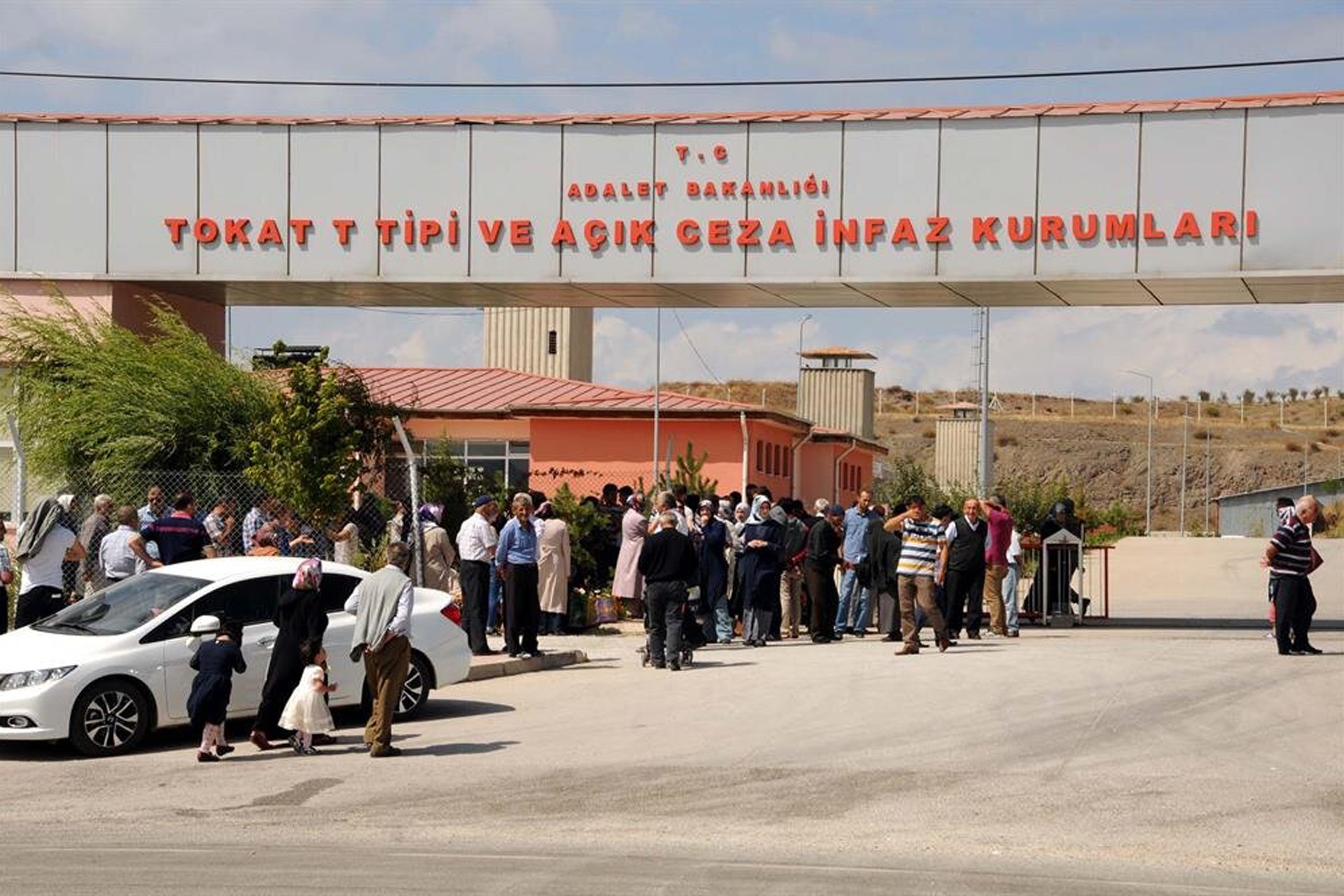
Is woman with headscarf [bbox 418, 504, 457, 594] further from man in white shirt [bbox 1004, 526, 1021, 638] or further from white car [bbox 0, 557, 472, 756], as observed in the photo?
man in white shirt [bbox 1004, 526, 1021, 638]

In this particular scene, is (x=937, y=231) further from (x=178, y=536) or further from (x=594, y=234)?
(x=178, y=536)

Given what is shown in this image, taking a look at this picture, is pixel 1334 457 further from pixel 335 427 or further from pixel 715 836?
pixel 715 836

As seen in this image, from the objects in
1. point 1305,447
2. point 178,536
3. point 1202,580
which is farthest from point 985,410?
point 1305,447

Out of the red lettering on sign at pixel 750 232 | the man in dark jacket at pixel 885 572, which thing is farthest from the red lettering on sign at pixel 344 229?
the man in dark jacket at pixel 885 572

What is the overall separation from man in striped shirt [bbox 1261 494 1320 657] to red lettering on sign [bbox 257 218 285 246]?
1408 centimetres

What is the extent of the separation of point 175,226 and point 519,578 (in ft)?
31.2

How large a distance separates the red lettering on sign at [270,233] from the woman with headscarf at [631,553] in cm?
656

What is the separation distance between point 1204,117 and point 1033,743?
12.2 metres

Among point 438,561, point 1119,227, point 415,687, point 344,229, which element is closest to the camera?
point 415,687

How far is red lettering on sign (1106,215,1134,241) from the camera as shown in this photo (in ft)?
78.6

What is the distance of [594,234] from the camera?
25.5m

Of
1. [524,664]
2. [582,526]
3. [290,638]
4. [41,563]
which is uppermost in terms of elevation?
[582,526]

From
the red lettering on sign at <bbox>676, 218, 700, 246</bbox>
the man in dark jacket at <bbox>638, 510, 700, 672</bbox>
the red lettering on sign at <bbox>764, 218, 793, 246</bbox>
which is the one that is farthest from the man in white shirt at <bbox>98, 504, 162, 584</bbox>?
the red lettering on sign at <bbox>764, 218, 793, 246</bbox>

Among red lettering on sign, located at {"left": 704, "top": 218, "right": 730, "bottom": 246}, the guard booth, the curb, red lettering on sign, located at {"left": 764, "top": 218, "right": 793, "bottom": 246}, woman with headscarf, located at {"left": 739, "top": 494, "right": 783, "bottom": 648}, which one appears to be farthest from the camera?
the guard booth
